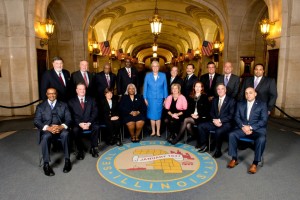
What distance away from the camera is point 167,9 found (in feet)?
53.5

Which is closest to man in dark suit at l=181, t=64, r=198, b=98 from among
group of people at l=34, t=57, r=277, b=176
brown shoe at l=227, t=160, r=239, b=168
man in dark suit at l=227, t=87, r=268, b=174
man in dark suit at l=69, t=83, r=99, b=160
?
group of people at l=34, t=57, r=277, b=176

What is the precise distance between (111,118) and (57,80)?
1.48m

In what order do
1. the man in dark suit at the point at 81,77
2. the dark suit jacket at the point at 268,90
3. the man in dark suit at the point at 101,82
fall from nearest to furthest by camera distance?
the dark suit jacket at the point at 268,90, the man in dark suit at the point at 81,77, the man in dark suit at the point at 101,82

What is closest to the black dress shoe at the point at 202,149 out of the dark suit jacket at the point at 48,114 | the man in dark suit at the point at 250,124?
the man in dark suit at the point at 250,124

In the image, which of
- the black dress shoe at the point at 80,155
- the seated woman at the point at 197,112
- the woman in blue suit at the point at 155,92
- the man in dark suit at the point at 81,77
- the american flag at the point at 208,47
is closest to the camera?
the black dress shoe at the point at 80,155

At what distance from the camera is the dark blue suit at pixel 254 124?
417 centimetres

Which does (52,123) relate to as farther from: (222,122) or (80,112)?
(222,122)

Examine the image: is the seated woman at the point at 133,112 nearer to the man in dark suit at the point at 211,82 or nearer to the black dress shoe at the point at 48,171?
the man in dark suit at the point at 211,82

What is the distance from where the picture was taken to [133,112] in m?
5.64

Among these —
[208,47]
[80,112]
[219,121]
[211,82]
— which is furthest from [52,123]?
[208,47]

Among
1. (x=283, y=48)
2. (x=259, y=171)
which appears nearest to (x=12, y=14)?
(x=259, y=171)

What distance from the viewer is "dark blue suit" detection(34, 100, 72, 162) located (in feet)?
13.4

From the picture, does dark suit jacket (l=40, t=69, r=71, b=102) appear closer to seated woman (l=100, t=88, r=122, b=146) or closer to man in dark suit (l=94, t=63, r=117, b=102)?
seated woman (l=100, t=88, r=122, b=146)

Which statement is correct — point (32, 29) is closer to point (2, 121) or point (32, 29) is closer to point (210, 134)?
→ point (2, 121)
